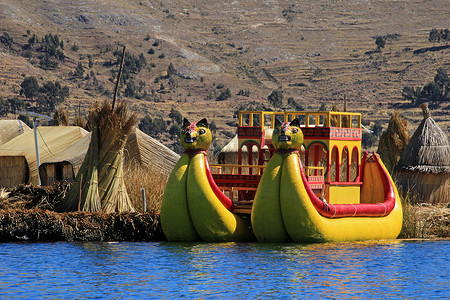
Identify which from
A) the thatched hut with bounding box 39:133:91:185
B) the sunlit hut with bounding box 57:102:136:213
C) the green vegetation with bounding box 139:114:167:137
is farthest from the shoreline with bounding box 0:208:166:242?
the green vegetation with bounding box 139:114:167:137

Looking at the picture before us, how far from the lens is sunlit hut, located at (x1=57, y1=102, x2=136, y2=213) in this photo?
20.8 m

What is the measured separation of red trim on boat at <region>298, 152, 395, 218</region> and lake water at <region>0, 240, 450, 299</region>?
2.17ft

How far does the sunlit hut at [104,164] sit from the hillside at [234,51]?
1660 inches

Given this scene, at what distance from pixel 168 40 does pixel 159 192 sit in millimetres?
69973

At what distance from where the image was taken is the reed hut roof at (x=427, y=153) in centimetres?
2583

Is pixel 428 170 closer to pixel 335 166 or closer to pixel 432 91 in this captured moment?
pixel 335 166

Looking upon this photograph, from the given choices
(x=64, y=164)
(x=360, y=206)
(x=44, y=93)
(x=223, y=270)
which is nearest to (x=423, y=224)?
(x=360, y=206)

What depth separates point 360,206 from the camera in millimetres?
19500

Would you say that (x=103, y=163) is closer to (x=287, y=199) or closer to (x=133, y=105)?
(x=287, y=199)

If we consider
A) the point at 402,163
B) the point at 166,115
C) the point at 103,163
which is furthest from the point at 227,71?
the point at 103,163

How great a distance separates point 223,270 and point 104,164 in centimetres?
605

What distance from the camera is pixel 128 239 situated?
65.3ft

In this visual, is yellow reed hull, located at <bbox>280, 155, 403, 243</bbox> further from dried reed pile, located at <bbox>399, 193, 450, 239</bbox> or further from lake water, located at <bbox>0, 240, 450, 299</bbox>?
dried reed pile, located at <bbox>399, 193, 450, 239</bbox>

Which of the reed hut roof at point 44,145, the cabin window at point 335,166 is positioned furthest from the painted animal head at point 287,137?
the reed hut roof at point 44,145
